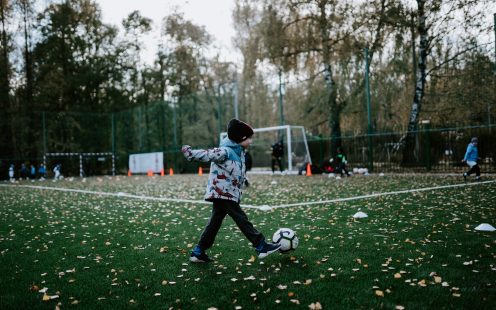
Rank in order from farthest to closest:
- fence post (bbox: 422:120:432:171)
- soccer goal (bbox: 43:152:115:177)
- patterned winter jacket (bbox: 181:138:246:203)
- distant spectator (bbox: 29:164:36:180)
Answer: soccer goal (bbox: 43:152:115:177)
distant spectator (bbox: 29:164:36:180)
fence post (bbox: 422:120:432:171)
patterned winter jacket (bbox: 181:138:246:203)

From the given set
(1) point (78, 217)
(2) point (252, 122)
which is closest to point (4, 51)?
(2) point (252, 122)

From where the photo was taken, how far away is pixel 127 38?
4022cm

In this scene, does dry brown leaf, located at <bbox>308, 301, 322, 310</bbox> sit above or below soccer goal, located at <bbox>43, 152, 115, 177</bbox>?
below

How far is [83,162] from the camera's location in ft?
112

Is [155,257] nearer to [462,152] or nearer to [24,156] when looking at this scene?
[462,152]

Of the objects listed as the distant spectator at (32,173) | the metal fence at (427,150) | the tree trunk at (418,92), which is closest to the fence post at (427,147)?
the metal fence at (427,150)

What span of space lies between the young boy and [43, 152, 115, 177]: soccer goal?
1167 inches

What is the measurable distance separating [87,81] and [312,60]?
22.4 m

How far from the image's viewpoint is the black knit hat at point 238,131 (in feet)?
15.7

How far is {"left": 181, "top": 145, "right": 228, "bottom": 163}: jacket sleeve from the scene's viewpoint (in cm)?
451

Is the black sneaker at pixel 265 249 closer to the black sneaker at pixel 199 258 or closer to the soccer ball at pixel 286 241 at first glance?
the soccer ball at pixel 286 241

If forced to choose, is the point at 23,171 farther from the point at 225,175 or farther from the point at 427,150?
the point at 225,175

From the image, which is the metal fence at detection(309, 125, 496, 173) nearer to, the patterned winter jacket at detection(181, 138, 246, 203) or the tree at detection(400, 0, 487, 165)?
the tree at detection(400, 0, 487, 165)

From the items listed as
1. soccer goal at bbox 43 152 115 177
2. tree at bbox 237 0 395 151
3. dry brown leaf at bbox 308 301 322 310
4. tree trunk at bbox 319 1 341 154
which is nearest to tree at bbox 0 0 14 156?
soccer goal at bbox 43 152 115 177
